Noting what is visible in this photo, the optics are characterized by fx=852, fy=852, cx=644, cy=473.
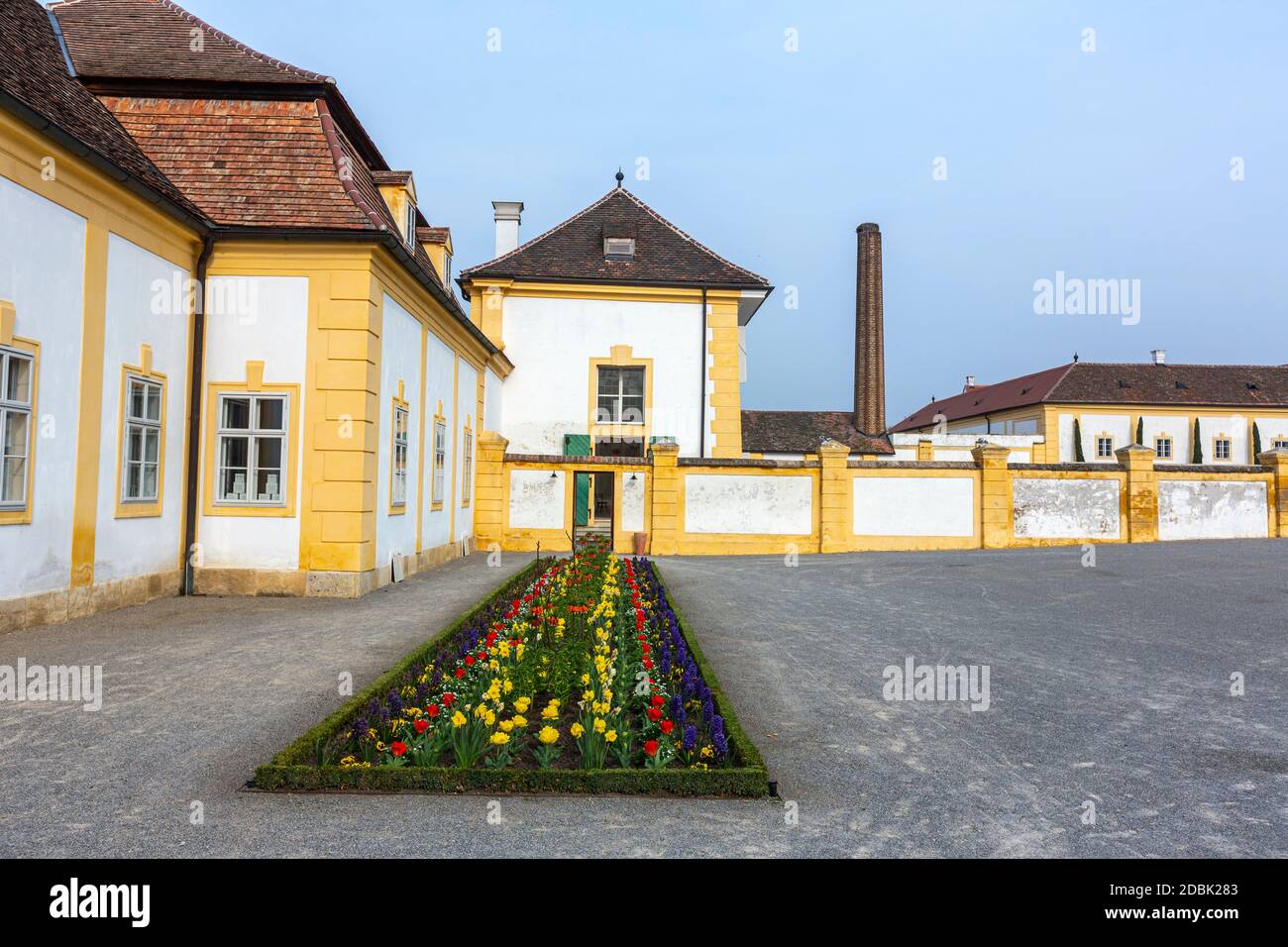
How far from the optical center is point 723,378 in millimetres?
23672

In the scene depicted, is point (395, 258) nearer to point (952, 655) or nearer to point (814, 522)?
point (952, 655)

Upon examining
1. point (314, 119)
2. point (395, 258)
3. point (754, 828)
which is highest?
point (314, 119)

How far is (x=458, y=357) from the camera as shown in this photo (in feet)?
58.9

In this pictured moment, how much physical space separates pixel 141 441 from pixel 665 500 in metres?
11.9

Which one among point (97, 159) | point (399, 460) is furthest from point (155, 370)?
point (399, 460)

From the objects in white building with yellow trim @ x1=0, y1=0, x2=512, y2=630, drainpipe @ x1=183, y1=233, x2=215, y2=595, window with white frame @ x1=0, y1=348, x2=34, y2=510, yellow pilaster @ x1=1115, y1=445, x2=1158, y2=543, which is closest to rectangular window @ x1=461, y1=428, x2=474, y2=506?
white building with yellow trim @ x1=0, y1=0, x2=512, y2=630

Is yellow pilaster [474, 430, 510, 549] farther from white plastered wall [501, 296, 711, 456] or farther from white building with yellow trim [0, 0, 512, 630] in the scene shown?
white building with yellow trim [0, 0, 512, 630]

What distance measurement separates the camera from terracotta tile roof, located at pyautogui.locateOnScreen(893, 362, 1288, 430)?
5100cm

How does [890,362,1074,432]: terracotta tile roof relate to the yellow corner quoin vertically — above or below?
above

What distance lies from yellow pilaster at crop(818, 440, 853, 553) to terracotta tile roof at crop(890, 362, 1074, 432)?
37439 mm

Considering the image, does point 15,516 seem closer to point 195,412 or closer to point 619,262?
point 195,412

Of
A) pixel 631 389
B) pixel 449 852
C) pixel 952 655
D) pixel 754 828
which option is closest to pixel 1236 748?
pixel 952 655

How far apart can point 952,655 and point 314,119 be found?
1105 cm

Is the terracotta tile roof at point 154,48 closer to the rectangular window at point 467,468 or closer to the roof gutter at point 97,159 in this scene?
the roof gutter at point 97,159
